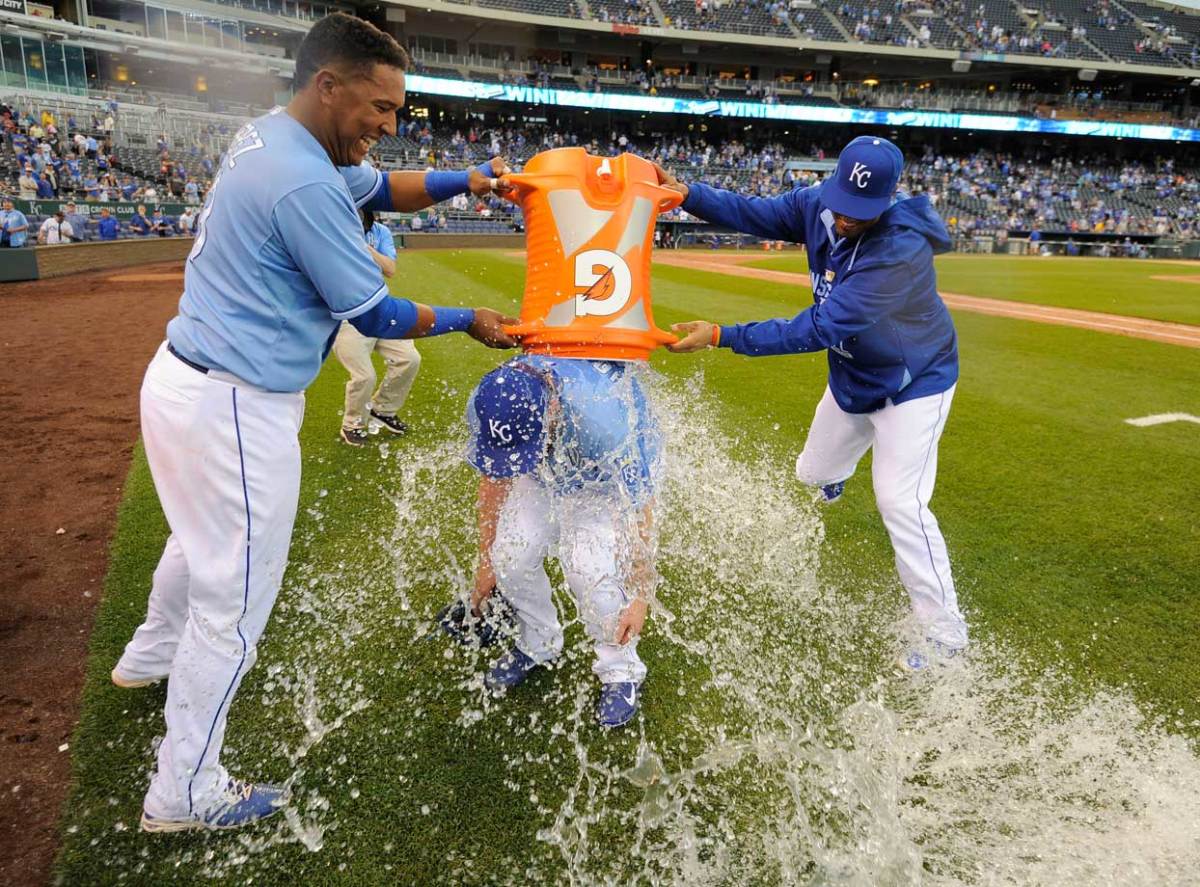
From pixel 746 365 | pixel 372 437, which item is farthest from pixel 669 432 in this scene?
pixel 746 365

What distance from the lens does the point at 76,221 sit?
67.3 feet

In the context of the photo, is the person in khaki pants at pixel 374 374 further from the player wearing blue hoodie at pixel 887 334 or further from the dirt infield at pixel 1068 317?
the dirt infield at pixel 1068 317

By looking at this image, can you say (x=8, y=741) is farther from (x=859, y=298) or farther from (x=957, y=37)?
(x=957, y=37)

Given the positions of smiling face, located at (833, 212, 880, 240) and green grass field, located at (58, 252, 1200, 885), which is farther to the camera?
smiling face, located at (833, 212, 880, 240)

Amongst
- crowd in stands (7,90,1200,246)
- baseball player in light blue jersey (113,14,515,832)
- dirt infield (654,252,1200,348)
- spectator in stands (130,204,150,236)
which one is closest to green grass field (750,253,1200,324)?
dirt infield (654,252,1200,348)

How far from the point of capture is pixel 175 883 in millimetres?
2387

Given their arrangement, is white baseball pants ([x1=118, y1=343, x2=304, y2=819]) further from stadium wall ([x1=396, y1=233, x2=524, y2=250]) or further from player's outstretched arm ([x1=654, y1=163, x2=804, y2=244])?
stadium wall ([x1=396, y1=233, x2=524, y2=250])

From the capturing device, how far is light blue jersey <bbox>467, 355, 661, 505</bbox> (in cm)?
270

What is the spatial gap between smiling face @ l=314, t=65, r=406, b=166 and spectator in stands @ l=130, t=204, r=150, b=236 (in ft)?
84.7

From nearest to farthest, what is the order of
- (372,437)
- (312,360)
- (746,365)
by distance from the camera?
1. (312,360)
2. (372,437)
3. (746,365)

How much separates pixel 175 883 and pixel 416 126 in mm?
49110

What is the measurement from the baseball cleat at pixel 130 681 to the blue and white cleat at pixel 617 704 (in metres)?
1.94

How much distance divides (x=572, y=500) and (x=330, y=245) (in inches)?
52.8

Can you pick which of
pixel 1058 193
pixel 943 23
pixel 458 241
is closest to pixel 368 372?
pixel 458 241
